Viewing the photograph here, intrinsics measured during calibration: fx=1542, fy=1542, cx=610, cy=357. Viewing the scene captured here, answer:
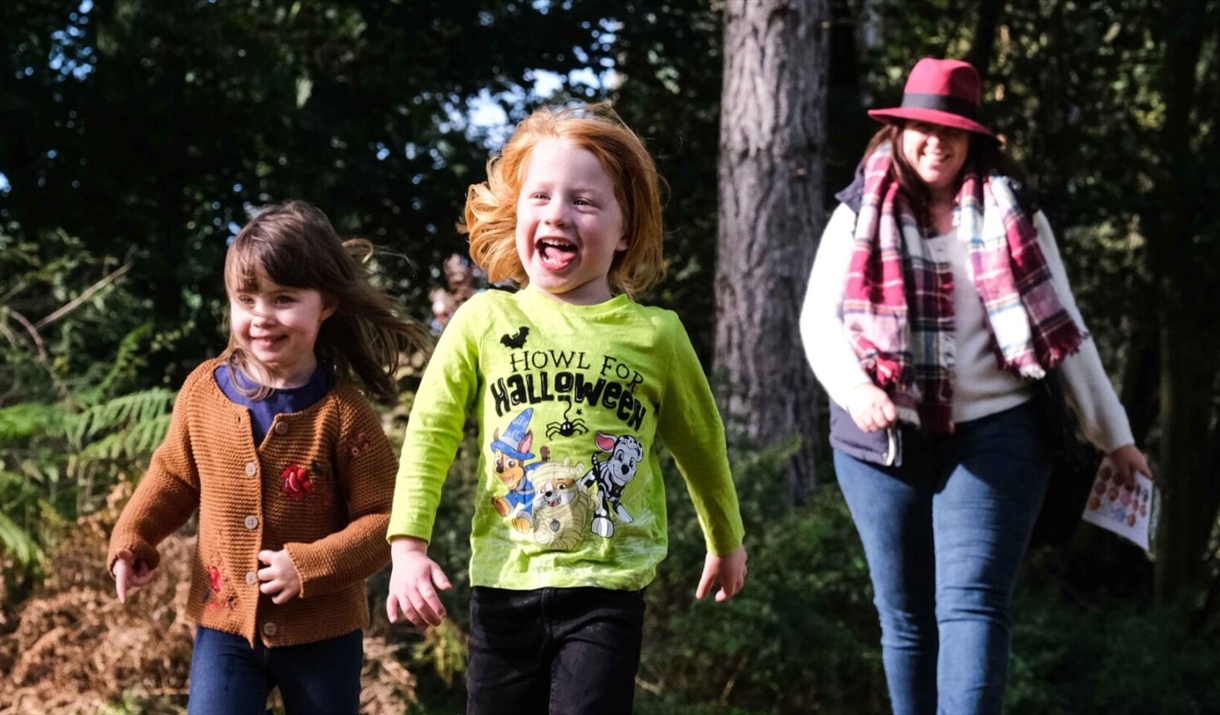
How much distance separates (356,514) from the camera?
355cm

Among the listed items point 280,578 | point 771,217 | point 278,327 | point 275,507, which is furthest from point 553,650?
point 771,217

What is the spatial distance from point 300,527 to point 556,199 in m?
1.00

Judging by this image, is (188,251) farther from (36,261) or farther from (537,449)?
(537,449)

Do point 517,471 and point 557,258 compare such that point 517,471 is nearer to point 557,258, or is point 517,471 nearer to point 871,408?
point 557,258

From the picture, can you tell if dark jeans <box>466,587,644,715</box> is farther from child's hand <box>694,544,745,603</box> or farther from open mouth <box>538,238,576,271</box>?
open mouth <box>538,238,576,271</box>

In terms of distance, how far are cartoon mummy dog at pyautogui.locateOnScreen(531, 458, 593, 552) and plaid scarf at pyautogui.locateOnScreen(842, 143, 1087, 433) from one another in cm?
134

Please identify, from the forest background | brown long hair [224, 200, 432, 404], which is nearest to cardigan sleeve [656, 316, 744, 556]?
brown long hair [224, 200, 432, 404]

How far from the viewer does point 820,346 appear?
166 inches

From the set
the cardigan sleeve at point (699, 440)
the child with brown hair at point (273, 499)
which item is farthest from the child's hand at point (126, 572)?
the cardigan sleeve at point (699, 440)

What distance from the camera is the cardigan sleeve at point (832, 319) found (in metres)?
4.11

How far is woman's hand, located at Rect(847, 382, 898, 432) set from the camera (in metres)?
3.96

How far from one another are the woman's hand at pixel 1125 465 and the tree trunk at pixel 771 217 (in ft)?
10.9

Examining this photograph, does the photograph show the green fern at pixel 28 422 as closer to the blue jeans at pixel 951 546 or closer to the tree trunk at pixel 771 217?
the tree trunk at pixel 771 217

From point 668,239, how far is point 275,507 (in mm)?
2813
